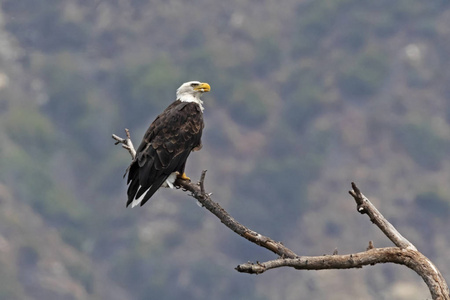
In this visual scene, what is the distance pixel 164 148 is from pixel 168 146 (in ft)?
0.54

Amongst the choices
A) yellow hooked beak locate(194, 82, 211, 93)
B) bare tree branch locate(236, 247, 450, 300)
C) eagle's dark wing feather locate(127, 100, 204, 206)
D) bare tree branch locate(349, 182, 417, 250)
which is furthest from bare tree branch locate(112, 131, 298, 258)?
yellow hooked beak locate(194, 82, 211, 93)

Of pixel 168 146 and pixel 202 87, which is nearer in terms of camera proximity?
pixel 168 146

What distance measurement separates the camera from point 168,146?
18.0 m

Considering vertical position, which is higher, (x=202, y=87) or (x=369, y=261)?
Result: (x=202, y=87)

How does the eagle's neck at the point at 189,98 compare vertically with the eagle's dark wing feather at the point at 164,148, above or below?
above

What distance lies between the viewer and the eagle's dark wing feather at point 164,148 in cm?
1691

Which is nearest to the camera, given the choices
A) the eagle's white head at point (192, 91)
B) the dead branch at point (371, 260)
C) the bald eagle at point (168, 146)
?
the dead branch at point (371, 260)

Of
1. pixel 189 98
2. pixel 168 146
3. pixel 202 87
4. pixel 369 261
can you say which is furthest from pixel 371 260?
pixel 202 87

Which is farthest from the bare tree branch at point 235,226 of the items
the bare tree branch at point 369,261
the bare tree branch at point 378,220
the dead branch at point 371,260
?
the bare tree branch at point 378,220

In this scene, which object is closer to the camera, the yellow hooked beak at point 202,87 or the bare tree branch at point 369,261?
the bare tree branch at point 369,261

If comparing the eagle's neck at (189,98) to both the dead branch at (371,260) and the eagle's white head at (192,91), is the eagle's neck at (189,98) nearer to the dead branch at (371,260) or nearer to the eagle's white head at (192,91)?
the eagle's white head at (192,91)

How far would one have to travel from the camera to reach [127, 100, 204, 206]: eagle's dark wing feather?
55.5 feet

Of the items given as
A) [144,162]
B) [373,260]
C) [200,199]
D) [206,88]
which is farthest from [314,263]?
[206,88]

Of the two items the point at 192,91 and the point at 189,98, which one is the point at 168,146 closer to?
the point at 189,98
